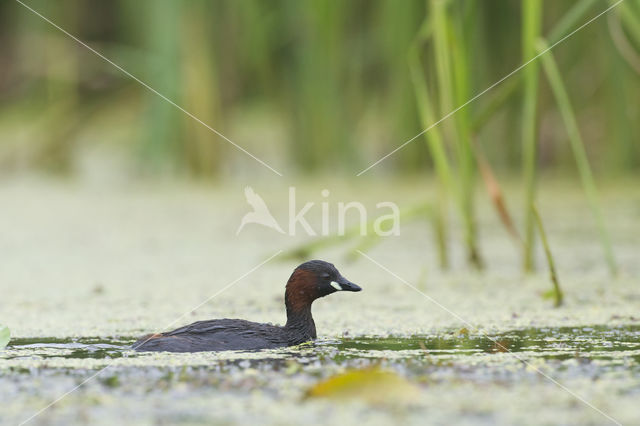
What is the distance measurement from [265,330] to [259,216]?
3214mm

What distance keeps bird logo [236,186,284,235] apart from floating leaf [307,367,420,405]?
3470mm

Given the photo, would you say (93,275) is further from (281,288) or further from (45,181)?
(45,181)

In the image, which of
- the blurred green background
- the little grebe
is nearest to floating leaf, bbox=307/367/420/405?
the little grebe

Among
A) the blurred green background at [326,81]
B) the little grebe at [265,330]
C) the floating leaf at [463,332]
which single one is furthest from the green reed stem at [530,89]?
the blurred green background at [326,81]

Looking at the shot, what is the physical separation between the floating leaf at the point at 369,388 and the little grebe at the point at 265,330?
0.64m

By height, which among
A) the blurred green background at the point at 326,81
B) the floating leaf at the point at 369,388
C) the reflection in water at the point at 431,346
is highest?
the blurred green background at the point at 326,81

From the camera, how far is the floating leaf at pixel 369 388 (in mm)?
2500

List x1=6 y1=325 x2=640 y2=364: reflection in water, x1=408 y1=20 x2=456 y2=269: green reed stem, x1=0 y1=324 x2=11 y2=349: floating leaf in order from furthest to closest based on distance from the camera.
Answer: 1. x1=408 y1=20 x2=456 y2=269: green reed stem
2. x1=0 y1=324 x2=11 y2=349: floating leaf
3. x1=6 y1=325 x2=640 y2=364: reflection in water

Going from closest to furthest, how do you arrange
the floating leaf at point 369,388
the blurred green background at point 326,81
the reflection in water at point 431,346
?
the floating leaf at point 369,388 < the reflection in water at point 431,346 < the blurred green background at point 326,81

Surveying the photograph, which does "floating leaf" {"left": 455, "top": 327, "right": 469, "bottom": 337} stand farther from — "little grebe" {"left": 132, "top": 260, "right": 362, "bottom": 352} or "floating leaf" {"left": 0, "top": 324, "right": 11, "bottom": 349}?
"floating leaf" {"left": 0, "top": 324, "right": 11, "bottom": 349}

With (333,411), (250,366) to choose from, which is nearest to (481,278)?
(250,366)

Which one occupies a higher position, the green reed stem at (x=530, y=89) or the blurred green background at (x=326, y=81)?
the blurred green background at (x=326, y=81)

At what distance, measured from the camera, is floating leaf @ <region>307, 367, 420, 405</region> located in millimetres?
2500

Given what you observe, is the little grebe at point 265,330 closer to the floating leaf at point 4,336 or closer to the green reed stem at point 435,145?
the floating leaf at point 4,336
